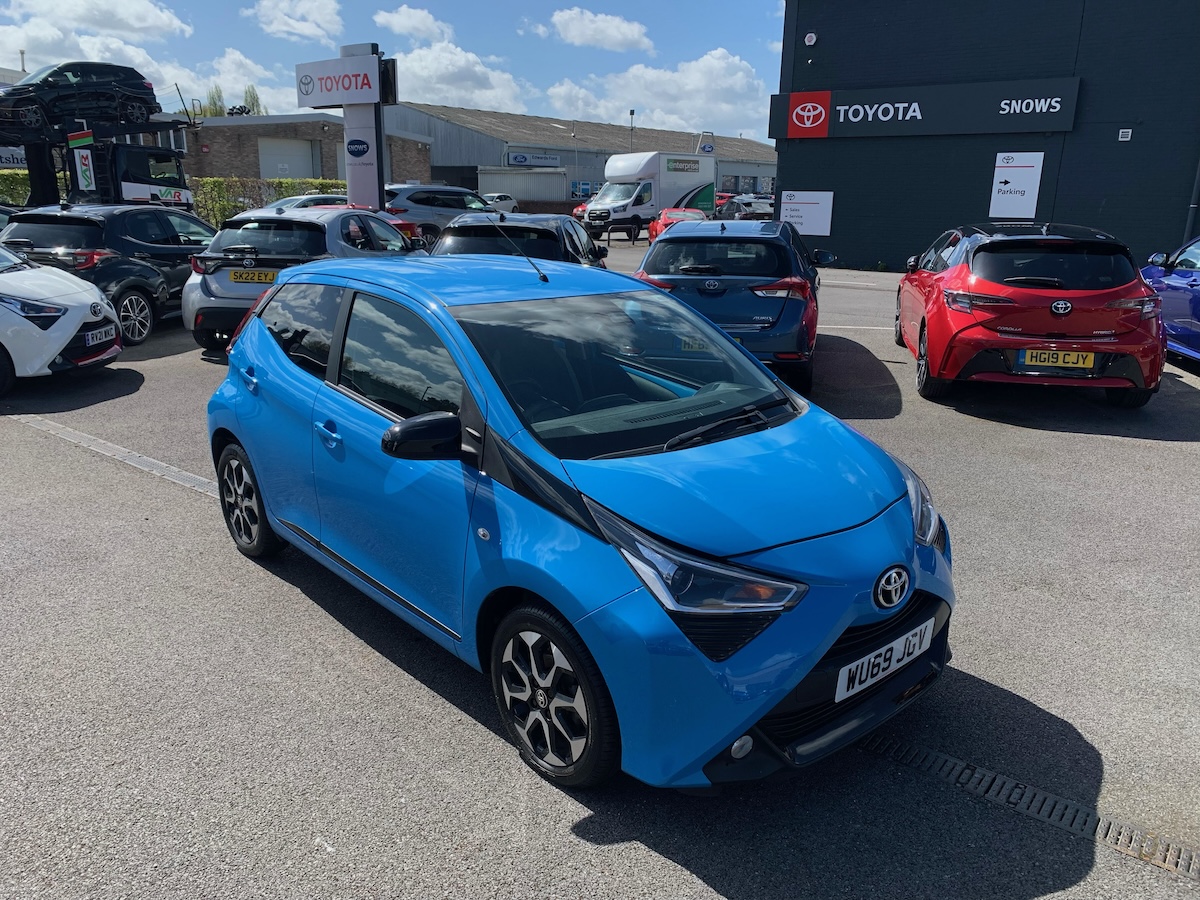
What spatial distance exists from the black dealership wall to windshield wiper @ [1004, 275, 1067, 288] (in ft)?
51.7

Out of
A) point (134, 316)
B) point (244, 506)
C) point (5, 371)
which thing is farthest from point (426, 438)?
point (134, 316)

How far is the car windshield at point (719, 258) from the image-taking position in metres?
8.01

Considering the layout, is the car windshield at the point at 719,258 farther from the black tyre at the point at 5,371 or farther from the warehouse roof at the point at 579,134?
the warehouse roof at the point at 579,134

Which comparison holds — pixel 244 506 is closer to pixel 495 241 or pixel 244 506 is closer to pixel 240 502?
pixel 240 502

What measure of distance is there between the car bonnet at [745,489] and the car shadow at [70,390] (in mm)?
7139

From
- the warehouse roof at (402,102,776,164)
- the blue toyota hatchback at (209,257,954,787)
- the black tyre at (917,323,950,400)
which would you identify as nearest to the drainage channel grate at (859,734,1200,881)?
the blue toyota hatchback at (209,257,954,787)

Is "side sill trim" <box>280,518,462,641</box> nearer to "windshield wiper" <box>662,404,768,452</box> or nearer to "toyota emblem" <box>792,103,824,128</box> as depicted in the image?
"windshield wiper" <box>662,404,768,452</box>

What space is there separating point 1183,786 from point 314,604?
11.8ft

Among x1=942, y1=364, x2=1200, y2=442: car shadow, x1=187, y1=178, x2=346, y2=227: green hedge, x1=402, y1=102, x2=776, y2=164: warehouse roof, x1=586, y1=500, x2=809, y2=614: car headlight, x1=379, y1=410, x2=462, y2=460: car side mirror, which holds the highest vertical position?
x1=402, y1=102, x2=776, y2=164: warehouse roof

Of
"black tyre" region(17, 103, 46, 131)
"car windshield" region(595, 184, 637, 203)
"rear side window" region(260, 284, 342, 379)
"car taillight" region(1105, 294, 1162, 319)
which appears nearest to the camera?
"rear side window" region(260, 284, 342, 379)

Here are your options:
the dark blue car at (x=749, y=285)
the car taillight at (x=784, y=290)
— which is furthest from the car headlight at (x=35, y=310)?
the car taillight at (x=784, y=290)

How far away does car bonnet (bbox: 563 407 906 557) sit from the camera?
8.79 feet

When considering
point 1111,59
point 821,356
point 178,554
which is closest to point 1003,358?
point 821,356

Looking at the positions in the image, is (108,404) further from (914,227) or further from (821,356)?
(914,227)
